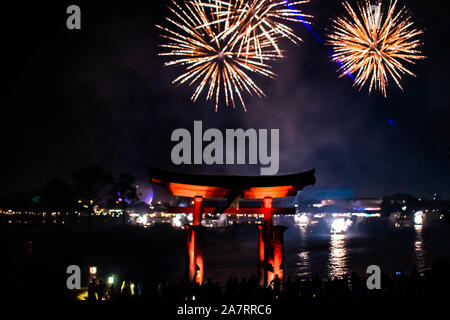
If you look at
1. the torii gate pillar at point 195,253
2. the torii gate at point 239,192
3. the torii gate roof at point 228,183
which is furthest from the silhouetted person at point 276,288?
the torii gate roof at point 228,183

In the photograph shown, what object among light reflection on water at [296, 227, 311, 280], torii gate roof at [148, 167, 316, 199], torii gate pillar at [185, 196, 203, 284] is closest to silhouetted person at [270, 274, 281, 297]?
torii gate pillar at [185, 196, 203, 284]

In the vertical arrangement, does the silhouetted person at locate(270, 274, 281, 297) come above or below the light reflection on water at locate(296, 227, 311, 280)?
above

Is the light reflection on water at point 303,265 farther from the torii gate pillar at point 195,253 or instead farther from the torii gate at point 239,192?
the torii gate pillar at point 195,253

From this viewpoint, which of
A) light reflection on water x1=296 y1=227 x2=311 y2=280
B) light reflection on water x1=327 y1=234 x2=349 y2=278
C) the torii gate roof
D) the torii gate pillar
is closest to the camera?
the torii gate roof

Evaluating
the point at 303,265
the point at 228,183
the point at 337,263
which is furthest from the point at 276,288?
the point at 337,263

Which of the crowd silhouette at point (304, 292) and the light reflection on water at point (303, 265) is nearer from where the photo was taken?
the crowd silhouette at point (304, 292)

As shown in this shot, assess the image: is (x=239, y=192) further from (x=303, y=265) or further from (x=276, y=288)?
(x=303, y=265)

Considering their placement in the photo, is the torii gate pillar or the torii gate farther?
the torii gate pillar

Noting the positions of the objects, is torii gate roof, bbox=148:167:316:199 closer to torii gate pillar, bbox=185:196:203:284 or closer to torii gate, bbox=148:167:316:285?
torii gate, bbox=148:167:316:285

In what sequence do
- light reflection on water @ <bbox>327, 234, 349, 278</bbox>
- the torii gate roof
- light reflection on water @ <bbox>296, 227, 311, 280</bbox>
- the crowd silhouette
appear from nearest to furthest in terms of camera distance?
the crowd silhouette
the torii gate roof
light reflection on water @ <bbox>296, 227, 311, 280</bbox>
light reflection on water @ <bbox>327, 234, 349, 278</bbox>
